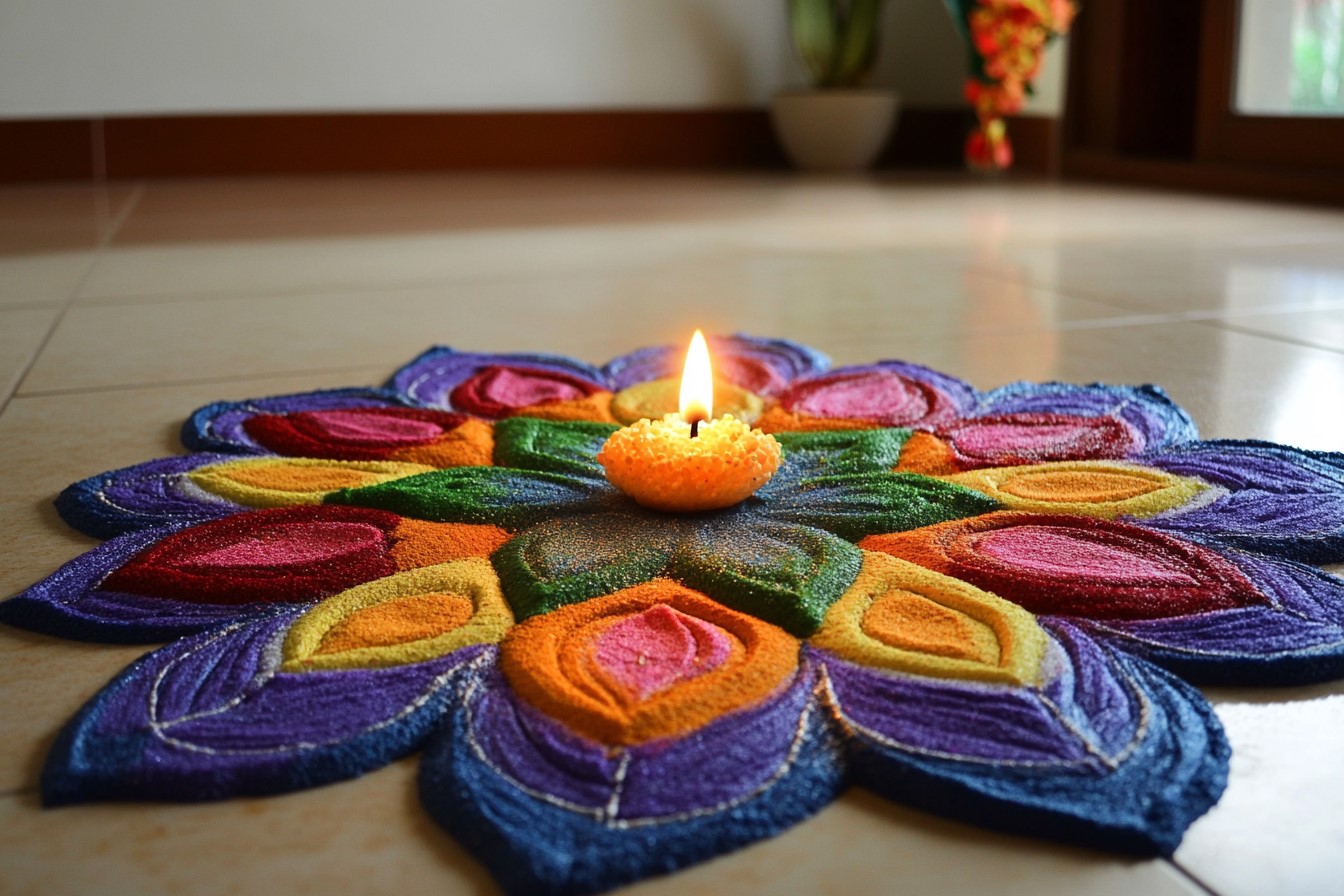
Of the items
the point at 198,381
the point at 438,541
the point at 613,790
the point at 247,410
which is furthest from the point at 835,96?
the point at 613,790

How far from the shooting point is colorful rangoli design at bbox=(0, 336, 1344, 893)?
46 cm

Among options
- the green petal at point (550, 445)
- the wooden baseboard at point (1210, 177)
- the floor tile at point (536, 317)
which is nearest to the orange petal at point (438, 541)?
the green petal at point (550, 445)

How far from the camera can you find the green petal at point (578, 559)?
606mm

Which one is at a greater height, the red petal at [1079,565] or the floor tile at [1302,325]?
the floor tile at [1302,325]

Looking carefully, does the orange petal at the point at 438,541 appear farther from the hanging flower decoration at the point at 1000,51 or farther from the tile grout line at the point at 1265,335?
the hanging flower decoration at the point at 1000,51

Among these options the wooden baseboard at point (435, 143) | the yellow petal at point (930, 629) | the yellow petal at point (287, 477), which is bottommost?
the yellow petal at point (930, 629)

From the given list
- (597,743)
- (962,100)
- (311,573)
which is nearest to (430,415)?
(311,573)

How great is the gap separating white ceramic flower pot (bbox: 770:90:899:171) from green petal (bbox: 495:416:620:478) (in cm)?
271

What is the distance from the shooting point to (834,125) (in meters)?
3.45

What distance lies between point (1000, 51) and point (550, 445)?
2.50 metres

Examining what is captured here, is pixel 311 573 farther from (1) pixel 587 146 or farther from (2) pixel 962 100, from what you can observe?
(2) pixel 962 100

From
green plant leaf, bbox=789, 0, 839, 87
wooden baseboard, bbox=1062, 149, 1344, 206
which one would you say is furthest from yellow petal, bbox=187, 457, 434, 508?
green plant leaf, bbox=789, 0, 839, 87

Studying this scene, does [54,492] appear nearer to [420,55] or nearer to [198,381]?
[198,381]

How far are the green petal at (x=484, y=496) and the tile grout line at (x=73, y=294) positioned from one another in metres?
0.46
